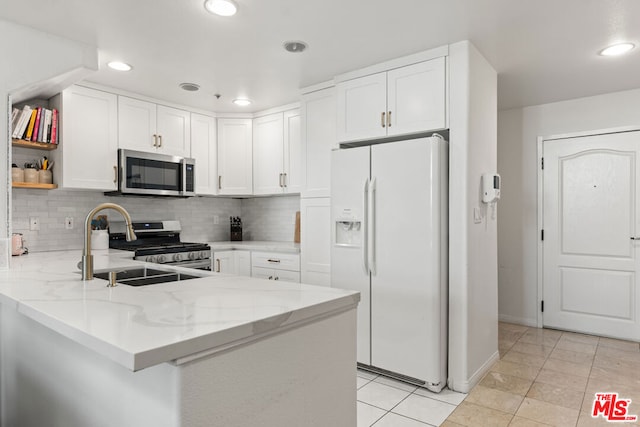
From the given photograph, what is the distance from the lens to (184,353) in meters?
0.91

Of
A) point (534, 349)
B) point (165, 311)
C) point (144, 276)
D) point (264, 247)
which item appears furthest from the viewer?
point (264, 247)

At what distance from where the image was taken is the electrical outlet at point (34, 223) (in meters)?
3.34

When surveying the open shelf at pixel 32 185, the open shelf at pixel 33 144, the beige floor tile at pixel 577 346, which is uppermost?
→ the open shelf at pixel 33 144

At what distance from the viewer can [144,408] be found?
1022 mm

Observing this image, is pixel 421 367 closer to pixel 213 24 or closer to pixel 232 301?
pixel 232 301

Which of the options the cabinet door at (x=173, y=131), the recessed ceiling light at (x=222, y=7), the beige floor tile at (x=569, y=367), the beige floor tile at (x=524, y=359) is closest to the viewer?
the recessed ceiling light at (x=222, y=7)

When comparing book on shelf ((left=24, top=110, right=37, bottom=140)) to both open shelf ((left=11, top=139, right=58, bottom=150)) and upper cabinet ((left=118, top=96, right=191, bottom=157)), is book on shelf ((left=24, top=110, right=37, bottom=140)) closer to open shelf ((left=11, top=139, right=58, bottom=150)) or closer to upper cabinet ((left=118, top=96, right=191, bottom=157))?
open shelf ((left=11, top=139, right=58, bottom=150))

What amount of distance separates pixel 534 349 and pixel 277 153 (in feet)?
10.2

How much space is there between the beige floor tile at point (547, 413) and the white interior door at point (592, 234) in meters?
1.89

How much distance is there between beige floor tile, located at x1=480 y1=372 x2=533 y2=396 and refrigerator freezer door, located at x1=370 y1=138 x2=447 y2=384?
0.41 m

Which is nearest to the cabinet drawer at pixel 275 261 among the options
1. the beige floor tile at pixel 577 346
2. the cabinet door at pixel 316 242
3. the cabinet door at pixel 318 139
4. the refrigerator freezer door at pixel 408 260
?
the cabinet door at pixel 316 242

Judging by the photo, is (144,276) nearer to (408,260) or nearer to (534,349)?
(408,260)

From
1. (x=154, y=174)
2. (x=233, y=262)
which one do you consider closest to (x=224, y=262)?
(x=233, y=262)

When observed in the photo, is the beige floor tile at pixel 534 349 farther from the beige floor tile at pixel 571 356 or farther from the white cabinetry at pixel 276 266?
the white cabinetry at pixel 276 266
